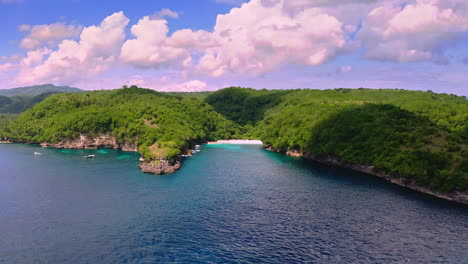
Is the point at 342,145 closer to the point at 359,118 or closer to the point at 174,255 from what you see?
the point at 359,118

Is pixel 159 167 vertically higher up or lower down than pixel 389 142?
lower down

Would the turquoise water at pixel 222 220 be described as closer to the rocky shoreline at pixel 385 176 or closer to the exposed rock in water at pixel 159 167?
the rocky shoreline at pixel 385 176

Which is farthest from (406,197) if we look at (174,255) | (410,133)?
(174,255)

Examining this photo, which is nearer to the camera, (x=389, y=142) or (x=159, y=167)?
(x=389, y=142)

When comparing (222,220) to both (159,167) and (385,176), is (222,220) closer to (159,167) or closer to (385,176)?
(159,167)

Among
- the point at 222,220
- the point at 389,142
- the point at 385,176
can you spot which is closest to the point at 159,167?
the point at 222,220

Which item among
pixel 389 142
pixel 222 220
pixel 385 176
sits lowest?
pixel 222 220

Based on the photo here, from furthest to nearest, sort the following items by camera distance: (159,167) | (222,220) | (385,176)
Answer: (159,167), (385,176), (222,220)
